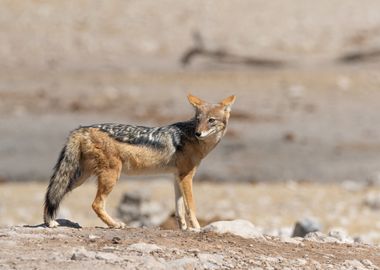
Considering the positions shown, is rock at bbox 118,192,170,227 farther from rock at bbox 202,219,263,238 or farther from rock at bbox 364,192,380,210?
rock at bbox 202,219,263,238

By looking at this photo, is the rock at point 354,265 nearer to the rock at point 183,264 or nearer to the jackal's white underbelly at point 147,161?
the rock at point 183,264

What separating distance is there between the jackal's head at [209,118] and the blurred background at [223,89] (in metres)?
5.39

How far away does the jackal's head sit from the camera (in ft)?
31.3

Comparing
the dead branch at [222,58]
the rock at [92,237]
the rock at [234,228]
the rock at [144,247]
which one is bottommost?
the rock at [144,247]

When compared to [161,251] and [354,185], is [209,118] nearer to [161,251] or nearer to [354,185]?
[161,251]

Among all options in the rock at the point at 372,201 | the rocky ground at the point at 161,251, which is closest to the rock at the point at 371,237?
the rock at the point at 372,201

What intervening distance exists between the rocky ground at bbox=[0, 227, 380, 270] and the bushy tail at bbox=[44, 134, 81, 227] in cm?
20

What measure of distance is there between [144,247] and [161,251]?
0.40 feet

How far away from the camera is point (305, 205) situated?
1638 cm

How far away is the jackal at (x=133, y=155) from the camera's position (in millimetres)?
9141

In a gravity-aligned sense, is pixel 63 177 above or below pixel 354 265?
above

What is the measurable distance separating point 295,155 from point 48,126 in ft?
14.5

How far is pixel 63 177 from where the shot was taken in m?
9.14

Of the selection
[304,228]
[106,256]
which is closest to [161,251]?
[106,256]
